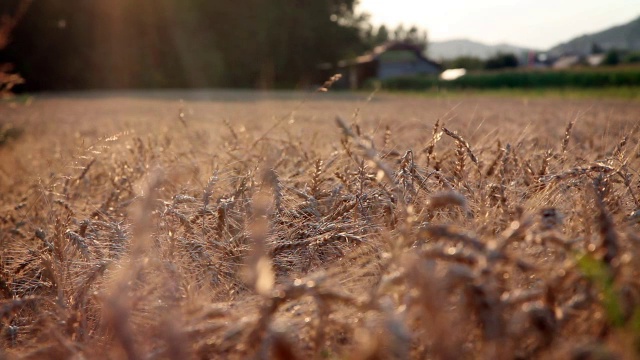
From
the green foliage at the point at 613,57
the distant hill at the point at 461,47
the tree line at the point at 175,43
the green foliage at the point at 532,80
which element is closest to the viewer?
the distant hill at the point at 461,47

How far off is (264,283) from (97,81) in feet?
131

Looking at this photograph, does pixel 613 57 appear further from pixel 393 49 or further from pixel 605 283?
pixel 605 283

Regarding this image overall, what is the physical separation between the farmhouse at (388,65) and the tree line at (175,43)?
201 inches

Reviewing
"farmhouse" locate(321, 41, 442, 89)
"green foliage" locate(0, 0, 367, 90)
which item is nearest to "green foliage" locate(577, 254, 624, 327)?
"green foliage" locate(0, 0, 367, 90)

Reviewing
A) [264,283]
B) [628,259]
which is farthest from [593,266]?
[264,283]

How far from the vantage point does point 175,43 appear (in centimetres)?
3844

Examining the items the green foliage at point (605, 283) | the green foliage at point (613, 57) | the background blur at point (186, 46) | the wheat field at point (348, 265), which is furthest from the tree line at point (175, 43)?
the green foliage at point (605, 283)

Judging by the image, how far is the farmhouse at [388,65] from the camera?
46.0 meters

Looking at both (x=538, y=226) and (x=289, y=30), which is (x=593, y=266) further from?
Result: (x=289, y=30)

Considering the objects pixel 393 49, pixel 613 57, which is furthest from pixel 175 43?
pixel 613 57

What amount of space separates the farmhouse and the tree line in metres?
5.10

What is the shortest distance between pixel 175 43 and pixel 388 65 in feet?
56.0

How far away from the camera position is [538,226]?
127cm

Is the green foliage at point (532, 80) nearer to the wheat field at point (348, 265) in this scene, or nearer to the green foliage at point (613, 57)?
the green foliage at point (613, 57)
